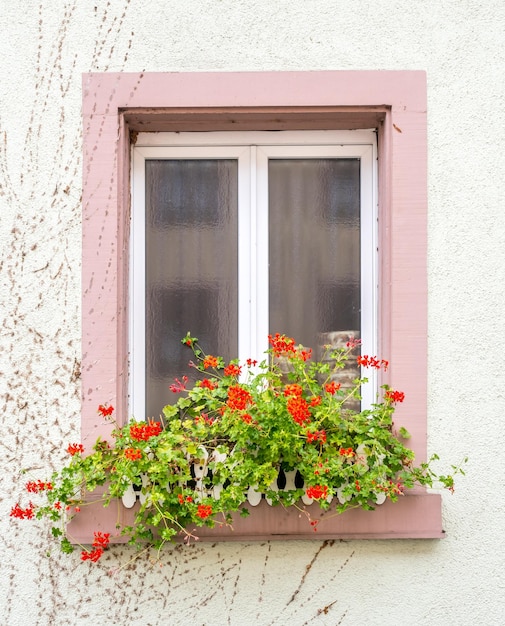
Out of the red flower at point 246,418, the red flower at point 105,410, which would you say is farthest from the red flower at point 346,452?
the red flower at point 105,410

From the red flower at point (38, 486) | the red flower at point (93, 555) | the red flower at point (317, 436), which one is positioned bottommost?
the red flower at point (93, 555)

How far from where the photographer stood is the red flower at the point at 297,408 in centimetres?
278

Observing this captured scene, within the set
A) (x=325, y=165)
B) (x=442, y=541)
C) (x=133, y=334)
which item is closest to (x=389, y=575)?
(x=442, y=541)

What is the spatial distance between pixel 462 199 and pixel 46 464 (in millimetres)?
2248

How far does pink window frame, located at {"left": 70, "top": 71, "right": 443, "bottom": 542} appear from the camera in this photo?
10.5 ft

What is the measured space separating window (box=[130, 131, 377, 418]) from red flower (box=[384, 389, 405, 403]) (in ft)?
1.20

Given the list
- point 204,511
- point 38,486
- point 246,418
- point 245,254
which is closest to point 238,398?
point 246,418

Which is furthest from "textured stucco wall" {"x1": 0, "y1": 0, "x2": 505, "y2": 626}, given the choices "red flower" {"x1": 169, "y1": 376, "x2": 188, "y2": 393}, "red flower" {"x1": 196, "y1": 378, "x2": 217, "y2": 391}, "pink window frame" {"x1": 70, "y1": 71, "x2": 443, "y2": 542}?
"red flower" {"x1": 196, "y1": 378, "x2": 217, "y2": 391}

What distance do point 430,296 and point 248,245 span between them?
89cm

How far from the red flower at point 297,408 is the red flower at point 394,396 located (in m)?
0.44

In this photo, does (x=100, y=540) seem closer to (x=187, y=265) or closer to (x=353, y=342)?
(x=187, y=265)

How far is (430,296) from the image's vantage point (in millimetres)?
3240

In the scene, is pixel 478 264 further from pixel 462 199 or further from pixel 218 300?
pixel 218 300

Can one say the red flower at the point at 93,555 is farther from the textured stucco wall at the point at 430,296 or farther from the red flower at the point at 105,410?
the red flower at the point at 105,410
